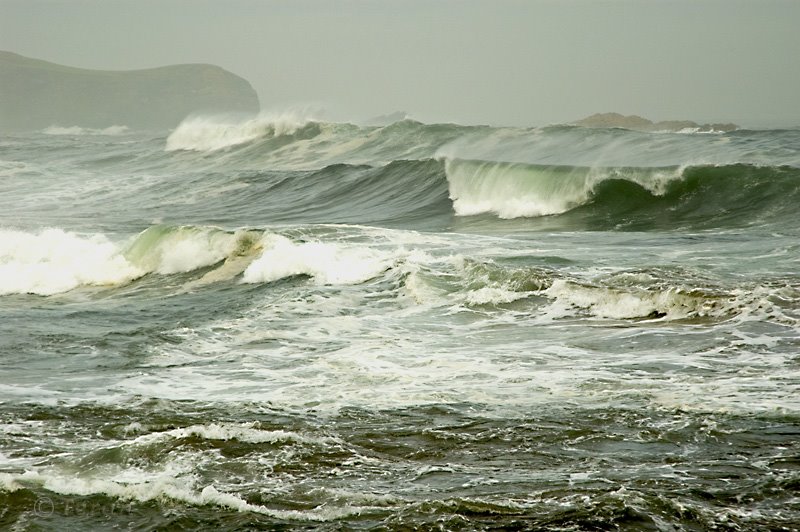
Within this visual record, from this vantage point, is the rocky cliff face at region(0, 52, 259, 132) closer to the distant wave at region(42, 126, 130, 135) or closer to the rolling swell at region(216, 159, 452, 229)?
the distant wave at region(42, 126, 130, 135)

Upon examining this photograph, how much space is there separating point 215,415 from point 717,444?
10.9 ft

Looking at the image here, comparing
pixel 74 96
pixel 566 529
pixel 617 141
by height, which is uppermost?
pixel 74 96

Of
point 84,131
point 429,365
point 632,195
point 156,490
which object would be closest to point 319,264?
point 429,365

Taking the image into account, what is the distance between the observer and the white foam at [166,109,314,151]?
39500mm

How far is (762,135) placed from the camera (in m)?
27.4

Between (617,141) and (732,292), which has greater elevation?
(617,141)

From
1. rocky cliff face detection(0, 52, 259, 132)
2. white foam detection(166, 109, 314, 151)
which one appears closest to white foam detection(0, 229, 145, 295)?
white foam detection(166, 109, 314, 151)

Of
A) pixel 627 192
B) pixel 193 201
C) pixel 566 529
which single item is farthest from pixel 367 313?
pixel 193 201

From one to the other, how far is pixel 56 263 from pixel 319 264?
5.20 metres

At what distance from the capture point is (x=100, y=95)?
144m

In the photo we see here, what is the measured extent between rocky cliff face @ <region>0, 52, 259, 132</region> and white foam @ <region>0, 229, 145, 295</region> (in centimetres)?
12071

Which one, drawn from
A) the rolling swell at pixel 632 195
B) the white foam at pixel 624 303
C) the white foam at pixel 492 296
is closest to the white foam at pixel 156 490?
the white foam at pixel 624 303

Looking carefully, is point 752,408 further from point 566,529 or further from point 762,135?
point 762,135

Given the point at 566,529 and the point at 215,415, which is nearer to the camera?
the point at 566,529
